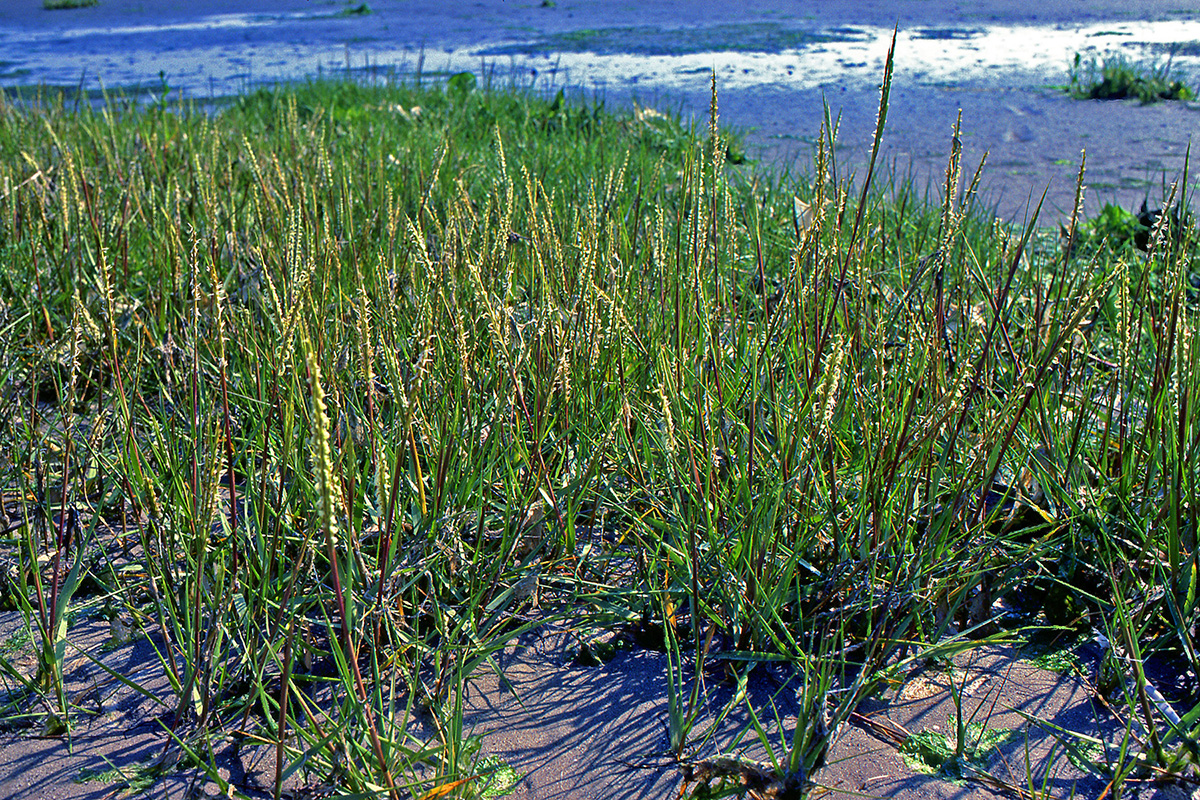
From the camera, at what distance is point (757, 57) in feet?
22.3

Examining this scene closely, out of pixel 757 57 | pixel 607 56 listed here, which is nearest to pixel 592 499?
pixel 757 57

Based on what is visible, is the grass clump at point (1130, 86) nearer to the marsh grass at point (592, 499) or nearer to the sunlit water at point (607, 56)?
the sunlit water at point (607, 56)

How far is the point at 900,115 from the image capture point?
15.6ft

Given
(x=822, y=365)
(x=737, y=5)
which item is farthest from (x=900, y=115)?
(x=737, y=5)

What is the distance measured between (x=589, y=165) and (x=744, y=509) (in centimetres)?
207

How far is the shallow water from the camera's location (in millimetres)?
4203

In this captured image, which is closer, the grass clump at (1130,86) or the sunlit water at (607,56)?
the grass clump at (1130,86)

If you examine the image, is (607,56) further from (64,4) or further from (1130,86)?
(64,4)

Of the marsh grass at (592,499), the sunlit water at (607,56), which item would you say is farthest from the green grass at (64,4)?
the marsh grass at (592,499)

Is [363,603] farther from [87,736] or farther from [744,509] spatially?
[744,509]

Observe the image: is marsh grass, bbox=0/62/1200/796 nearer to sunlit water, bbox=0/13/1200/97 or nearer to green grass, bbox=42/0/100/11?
sunlit water, bbox=0/13/1200/97

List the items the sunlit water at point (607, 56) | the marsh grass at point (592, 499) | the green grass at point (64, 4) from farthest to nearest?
the green grass at point (64, 4)
the sunlit water at point (607, 56)
the marsh grass at point (592, 499)

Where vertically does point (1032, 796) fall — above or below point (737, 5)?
below

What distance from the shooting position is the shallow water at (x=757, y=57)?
13.8ft
